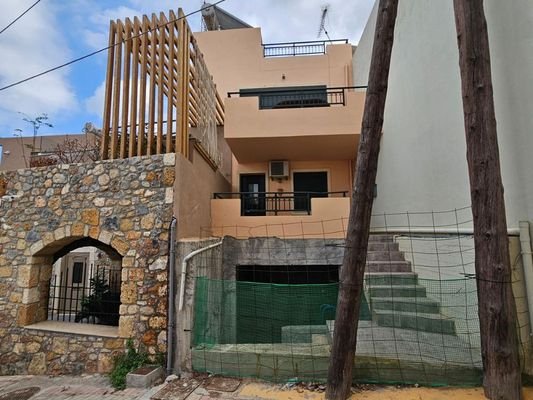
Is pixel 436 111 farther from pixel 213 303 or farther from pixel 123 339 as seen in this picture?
pixel 123 339

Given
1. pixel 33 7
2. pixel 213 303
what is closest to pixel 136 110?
pixel 33 7

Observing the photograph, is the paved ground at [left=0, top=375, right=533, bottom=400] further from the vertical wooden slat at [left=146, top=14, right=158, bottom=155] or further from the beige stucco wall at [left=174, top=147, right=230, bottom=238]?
the vertical wooden slat at [left=146, top=14, right=158, bottom=155]

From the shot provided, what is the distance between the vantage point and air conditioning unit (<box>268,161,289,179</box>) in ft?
31.3

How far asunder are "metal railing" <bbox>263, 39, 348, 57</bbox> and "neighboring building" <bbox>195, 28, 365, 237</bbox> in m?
0.03

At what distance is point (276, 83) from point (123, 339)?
9.08m

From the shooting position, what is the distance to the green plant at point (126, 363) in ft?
14.2

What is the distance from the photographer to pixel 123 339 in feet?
15.5

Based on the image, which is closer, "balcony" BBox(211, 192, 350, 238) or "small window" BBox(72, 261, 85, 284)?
"balcony" BBox(211, 192, 350, 238)

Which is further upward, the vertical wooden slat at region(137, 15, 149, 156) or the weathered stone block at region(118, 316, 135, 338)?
the vertical wooden slat at region(137, 15, 149, 156)

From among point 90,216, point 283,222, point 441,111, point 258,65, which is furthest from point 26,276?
point 258,65

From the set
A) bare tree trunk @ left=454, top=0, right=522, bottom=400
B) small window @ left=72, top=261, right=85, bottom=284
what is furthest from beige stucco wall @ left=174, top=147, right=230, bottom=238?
small window @ left=72, top=261, right=85, bottom=284

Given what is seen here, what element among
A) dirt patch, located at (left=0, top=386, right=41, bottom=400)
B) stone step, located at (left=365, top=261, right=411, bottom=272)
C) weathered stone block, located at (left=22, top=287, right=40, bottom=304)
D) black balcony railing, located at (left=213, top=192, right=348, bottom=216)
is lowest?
dirt patch, located at (left=0, top=386, right=41, bottom=400)

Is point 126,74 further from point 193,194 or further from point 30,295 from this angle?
point 30,295

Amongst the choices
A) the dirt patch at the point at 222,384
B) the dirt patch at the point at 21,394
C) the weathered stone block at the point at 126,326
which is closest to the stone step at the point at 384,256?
the dirt patch at the point at 222,384
